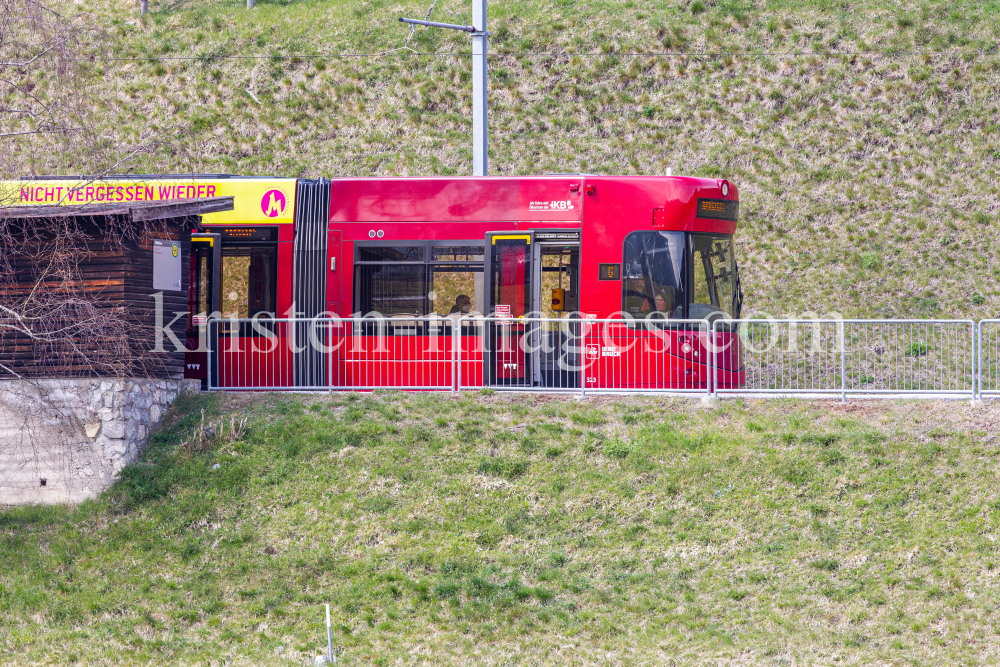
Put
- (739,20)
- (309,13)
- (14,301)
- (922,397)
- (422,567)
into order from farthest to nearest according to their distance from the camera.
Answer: (309,13)
(739,20)
(922,397)
(14,301)
(422,567)

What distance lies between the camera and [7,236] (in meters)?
12.7

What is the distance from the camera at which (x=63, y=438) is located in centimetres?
1391

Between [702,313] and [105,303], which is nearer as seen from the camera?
[105,303]

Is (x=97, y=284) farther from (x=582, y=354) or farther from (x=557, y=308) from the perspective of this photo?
(x=582, y=354)

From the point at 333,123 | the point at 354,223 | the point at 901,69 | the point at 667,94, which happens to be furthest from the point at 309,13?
the point at 354,223

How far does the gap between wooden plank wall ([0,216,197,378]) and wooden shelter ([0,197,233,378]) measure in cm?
1

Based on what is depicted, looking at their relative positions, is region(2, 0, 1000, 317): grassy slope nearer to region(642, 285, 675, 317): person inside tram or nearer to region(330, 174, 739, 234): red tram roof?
region(330, 174, 739, 234): red tram roof

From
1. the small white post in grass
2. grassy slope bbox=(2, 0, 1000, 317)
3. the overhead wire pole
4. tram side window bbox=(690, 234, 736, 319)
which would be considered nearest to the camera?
the small white post in grass

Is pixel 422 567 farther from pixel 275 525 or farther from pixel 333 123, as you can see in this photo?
pixel 333 123

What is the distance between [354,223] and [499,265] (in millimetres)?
2324

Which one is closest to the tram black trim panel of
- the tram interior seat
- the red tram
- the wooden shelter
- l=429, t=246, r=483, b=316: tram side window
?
the red tram

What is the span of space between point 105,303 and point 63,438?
1856mm

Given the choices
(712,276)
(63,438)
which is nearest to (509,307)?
(712,276)

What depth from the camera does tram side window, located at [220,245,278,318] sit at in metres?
16.9
